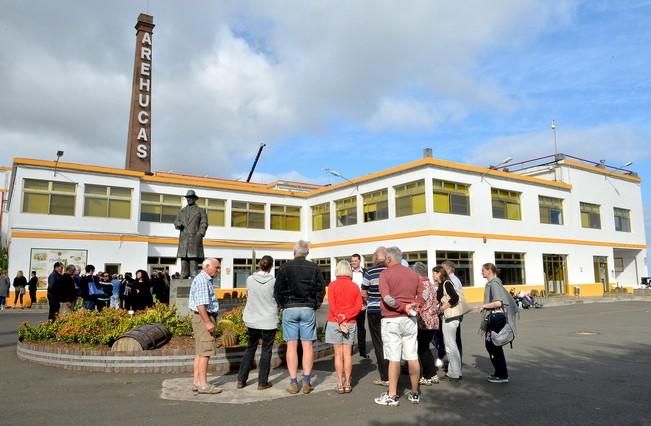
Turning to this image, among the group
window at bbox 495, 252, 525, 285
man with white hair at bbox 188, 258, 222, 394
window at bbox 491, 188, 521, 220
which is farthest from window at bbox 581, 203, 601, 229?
man with white hair at bbox 188, 258, 222, 394

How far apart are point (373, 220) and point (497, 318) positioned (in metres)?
22.7

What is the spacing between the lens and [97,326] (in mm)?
8836

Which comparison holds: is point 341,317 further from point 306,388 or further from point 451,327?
point 451,327

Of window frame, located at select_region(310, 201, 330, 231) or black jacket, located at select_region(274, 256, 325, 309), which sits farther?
window frame, located at select_region(310, 201, 330, 231)

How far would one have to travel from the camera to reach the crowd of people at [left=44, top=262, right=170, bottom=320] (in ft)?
38.6

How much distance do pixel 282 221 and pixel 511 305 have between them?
28.4 m

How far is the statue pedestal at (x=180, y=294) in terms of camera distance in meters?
10.9

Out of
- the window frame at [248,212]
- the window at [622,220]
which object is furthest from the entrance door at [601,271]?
the window frame at [248,212]

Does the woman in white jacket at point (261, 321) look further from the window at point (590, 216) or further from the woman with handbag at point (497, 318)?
the window at point (590, 216)

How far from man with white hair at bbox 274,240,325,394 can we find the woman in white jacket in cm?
15

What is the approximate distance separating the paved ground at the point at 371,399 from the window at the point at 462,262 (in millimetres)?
16803

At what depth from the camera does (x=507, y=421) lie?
5238 millimetres

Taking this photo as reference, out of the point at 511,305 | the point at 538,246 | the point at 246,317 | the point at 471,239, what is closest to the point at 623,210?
the point at 538,246

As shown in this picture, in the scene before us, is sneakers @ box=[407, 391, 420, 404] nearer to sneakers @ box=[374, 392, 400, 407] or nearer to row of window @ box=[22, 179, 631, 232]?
sneakers @ box=[374, 392, 400, 407]
